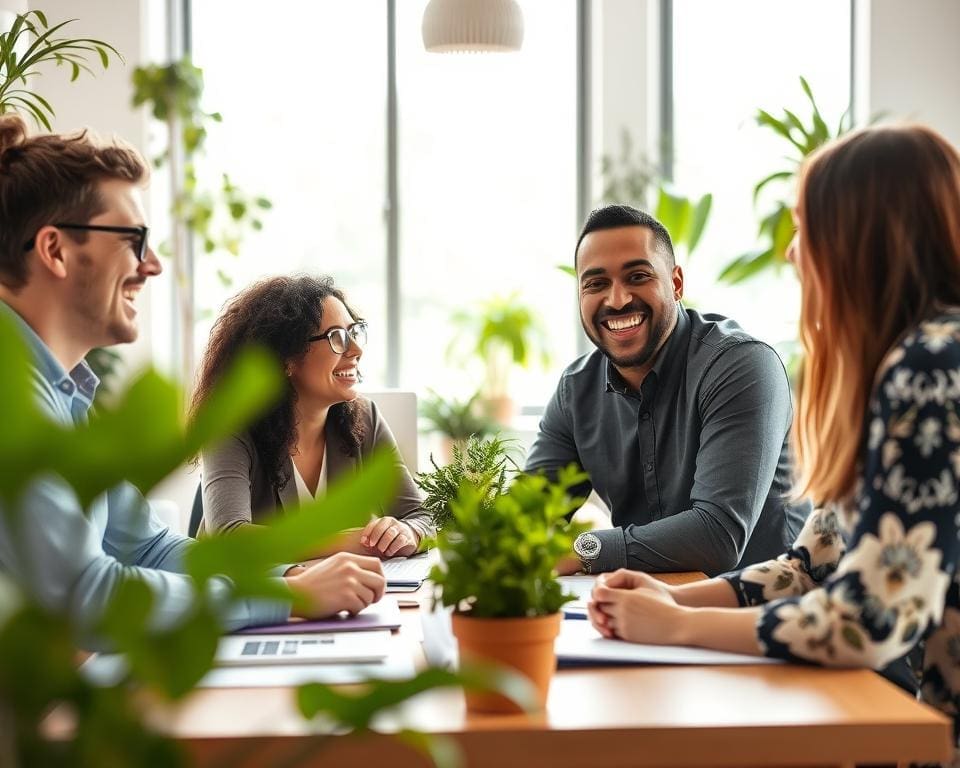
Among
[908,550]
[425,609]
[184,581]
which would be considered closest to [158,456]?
[908,550]

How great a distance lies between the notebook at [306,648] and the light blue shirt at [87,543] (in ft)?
0.17

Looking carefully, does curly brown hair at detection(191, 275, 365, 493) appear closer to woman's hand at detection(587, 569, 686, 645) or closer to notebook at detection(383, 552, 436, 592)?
notebook at detection(383, 552, 436, 592)

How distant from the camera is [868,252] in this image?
1379mm

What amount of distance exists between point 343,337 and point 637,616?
4.40 ft

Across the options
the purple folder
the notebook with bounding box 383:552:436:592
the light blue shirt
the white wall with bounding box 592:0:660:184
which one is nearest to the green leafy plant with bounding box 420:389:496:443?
the white wall with bounding box 592:0:660:184

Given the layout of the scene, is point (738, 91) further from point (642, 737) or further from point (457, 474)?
point (642, 737)

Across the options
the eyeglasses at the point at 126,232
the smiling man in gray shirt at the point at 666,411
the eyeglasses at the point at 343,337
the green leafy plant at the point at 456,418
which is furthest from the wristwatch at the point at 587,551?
the green leafy plant at the point at 456,418

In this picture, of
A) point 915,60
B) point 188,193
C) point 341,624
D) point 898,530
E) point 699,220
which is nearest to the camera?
point 898,530

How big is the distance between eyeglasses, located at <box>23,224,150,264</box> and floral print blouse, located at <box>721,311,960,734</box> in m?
1.15

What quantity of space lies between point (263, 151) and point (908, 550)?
5.14 m

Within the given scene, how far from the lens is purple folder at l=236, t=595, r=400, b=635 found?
154cm

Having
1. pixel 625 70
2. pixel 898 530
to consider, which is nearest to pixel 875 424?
pixel 898 530

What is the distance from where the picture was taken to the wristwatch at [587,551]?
6.74ft

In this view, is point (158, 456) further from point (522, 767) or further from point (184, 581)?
point (184, 581)
